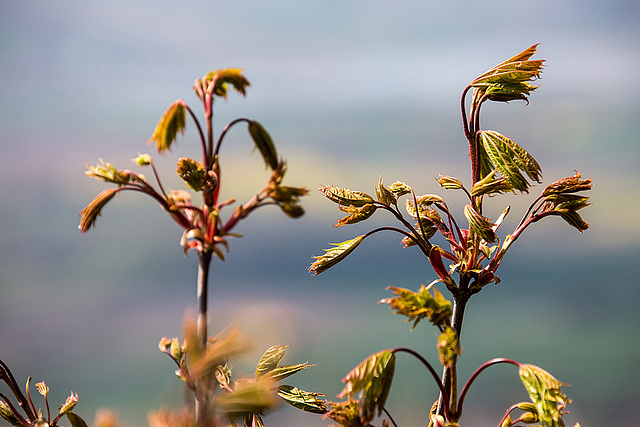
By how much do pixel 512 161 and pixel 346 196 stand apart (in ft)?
0.51

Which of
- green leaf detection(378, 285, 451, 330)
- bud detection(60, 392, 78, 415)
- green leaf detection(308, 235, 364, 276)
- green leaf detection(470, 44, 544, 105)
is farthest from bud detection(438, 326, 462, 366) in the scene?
bud detection(60, 392, 78, 415)

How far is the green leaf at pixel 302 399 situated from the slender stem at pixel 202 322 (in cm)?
19

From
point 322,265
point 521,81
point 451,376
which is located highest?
point 521,81

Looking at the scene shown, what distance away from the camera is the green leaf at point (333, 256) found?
57 cm

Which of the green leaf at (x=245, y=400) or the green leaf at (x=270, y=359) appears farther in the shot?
the green leaf at (x=270, y=359)

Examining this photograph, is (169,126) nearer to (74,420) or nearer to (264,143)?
(264,143)

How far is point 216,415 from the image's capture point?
0.40 m

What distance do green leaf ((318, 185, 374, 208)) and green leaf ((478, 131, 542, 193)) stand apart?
0.40ft

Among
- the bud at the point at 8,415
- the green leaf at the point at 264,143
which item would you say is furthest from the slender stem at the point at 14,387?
the green leaf at the point at 264,143

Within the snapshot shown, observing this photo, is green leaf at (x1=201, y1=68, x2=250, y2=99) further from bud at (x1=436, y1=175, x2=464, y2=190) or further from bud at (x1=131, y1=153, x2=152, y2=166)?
bud at (x1=436, y1=175, x2=464, y2=190)

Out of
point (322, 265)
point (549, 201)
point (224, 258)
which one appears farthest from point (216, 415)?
point (549, 201)

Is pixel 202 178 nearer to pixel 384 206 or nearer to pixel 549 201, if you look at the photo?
pixel 384 206

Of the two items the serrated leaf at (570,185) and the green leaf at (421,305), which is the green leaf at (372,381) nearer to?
the green leaf at (421,305)

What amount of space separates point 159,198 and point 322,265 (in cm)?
18
